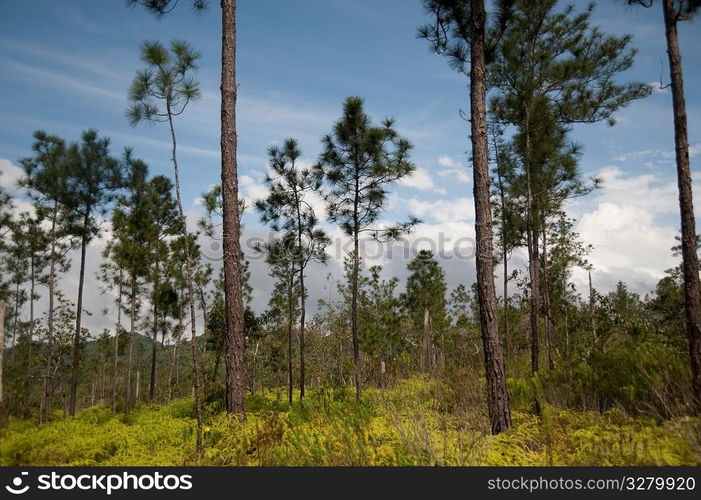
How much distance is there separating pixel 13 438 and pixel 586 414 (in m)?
7.62

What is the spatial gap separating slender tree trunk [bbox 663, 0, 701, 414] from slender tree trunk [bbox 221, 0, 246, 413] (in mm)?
6462

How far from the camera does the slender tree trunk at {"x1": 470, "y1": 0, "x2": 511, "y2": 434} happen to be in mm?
6230

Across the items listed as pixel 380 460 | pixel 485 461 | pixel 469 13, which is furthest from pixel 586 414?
pixel 469 13

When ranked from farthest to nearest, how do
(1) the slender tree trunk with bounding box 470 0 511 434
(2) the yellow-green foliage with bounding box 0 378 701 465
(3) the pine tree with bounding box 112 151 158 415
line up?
1. (3) the pine tree with bounding box 112 151 158 415
2. (1) the slender tree trunk with bounding box 470 0 511 434
3. (2) the yellow-green foliage with bounding box 0 378 701 465

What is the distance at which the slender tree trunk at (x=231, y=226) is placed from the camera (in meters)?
6.63

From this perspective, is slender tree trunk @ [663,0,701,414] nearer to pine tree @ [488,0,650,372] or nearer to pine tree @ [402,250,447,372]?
pine tree @ [488,0,650,372]

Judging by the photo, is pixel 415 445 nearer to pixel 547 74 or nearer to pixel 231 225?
pixel 231 225

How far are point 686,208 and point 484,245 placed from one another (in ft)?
9.58

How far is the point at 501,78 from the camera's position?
1173 cm

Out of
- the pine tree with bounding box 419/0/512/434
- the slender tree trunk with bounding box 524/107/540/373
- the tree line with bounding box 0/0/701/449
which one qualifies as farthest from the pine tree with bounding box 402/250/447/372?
the pine tree with bounding box 419/0/512/434

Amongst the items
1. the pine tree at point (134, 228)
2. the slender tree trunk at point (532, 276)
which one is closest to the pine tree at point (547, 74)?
the slender tree trunk at point (532, 276)

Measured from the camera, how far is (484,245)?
6.70 meters

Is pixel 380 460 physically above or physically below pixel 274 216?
below

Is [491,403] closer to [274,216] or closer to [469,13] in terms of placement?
[469,13]
